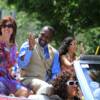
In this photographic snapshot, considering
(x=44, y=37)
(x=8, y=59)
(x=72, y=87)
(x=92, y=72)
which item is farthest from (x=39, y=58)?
(x=92, y=72)

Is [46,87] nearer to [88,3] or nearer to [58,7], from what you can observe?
[88,3]

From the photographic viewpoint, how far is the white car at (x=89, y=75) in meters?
4.80

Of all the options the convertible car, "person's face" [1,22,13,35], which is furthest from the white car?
"person's face" [1,22,13,35]

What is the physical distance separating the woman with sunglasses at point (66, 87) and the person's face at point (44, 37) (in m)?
1.27

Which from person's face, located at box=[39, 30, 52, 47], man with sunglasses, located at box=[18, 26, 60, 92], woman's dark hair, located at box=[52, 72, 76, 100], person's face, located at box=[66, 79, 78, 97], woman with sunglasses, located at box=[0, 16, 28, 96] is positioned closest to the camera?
person's face, located at box=[66, 79, 78, 97]

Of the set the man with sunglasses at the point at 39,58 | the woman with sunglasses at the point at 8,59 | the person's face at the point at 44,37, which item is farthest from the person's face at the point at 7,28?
the person's face at the point at 44,37

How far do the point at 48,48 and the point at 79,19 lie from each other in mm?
6463

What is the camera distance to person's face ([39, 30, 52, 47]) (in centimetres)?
655

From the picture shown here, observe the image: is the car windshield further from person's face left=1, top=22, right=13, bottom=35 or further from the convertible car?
person's face left=1, top=22, right=13, bottom=35

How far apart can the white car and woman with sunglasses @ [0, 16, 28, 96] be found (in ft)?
3.00

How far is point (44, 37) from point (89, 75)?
1690mm

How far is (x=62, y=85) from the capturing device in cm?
529

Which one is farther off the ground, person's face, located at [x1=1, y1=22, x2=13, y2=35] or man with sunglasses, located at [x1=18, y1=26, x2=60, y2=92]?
person's face, located at [x1=1, y1=22, x2=13, y2=35]

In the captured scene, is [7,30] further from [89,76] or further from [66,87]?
[89,76]
